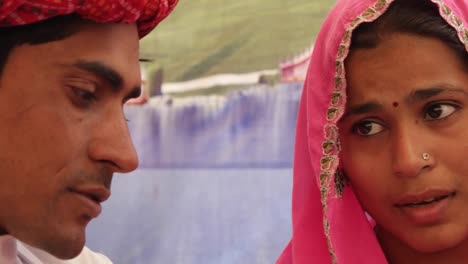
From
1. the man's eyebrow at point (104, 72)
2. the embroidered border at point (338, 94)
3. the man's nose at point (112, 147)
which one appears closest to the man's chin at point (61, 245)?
the man's nose at point (112, 147)

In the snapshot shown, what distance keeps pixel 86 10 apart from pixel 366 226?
2.16 feet

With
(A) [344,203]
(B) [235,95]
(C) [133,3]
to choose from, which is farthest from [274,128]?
(C) [133,3]

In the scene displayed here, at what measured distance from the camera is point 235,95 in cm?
198

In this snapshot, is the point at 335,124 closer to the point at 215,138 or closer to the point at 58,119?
the point at 58,119

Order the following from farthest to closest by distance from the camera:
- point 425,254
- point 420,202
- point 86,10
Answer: point 425,254
point 420,202
point 86,10

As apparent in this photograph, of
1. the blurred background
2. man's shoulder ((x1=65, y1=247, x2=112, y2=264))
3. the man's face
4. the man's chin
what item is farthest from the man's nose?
the blurred background

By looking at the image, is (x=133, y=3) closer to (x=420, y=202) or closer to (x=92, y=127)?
(x=92, y=127)

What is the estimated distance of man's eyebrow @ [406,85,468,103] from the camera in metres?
1.06

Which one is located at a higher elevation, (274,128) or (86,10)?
(274,128)

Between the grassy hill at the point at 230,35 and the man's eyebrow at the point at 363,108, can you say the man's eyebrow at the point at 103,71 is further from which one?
the grassy hill at the point at 230,35

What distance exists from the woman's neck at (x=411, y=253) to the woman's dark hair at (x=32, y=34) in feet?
2.30

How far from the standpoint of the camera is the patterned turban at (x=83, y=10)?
2.88 feet

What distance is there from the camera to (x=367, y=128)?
1123 mm

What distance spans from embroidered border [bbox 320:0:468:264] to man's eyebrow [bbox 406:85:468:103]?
0.08 metres
